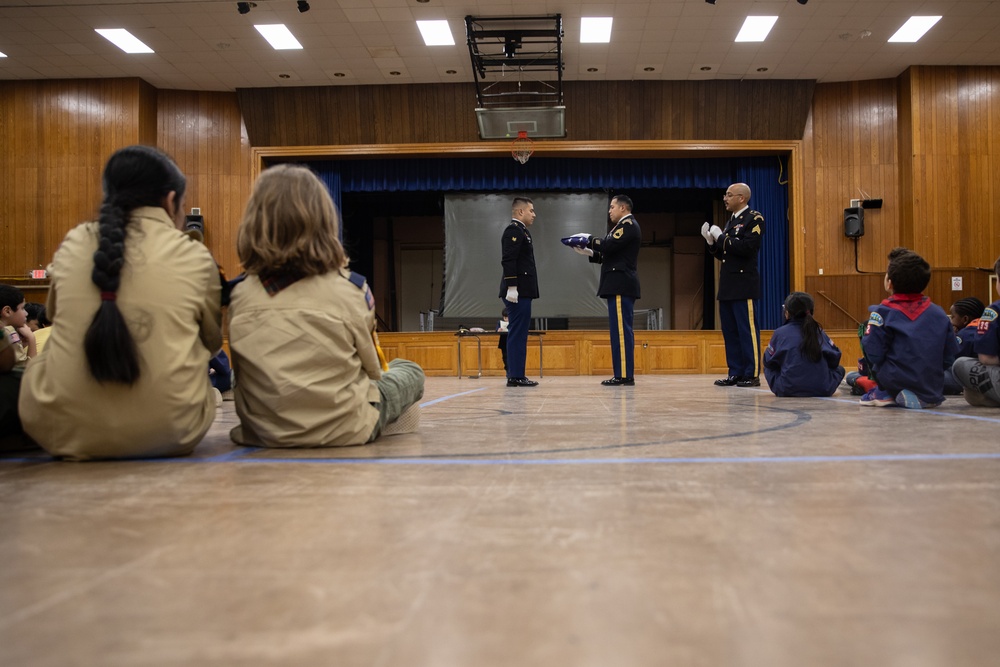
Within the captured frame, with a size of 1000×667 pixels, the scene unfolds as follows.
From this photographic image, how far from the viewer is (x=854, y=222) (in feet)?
31.0

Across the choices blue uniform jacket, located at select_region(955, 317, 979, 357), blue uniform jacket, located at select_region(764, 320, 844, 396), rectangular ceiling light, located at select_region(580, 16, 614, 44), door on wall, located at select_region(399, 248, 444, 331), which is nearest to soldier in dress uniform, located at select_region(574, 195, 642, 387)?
blue uniform jacket, located at select_region(764, 320, 844, 396)

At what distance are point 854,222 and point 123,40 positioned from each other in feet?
28.8

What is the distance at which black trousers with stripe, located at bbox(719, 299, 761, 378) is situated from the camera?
204 inches

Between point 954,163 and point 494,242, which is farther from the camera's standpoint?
point 494,242

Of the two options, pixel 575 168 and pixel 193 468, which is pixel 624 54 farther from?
pixel 193 468

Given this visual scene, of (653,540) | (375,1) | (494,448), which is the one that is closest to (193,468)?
(494,448)

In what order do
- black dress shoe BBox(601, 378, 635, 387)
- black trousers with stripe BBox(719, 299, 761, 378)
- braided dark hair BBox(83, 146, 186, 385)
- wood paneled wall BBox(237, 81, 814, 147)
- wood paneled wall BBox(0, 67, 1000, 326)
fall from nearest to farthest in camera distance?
braided dark hair BBox(83, 146, 186, 385), black trousers with stripe BBox(719, 299, 761, 378), black dress shoe BBox(601, 378, 635, 387), wood paneled wall BBox(0, 67, 1000, 326), wood paneled wall BBox(237, 81, 814, 147)

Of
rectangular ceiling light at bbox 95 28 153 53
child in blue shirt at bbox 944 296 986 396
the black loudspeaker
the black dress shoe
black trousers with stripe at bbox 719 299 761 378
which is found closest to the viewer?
child in blue shirt at bbox 944 296 986 396

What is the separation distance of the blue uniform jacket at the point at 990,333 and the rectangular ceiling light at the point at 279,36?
719cm

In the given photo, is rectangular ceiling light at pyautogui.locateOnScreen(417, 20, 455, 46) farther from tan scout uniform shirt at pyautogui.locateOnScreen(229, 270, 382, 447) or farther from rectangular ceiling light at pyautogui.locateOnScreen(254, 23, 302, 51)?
tan scout uniform shirt at pyautogui.locateOnScreen(229, 270, 382, 447)

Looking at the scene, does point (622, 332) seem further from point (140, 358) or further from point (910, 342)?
point (140, 358)

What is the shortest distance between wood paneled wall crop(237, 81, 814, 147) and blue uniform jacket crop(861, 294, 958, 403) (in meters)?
6.81

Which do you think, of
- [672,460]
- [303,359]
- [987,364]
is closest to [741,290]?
[987,364]

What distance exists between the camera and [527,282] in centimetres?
555
